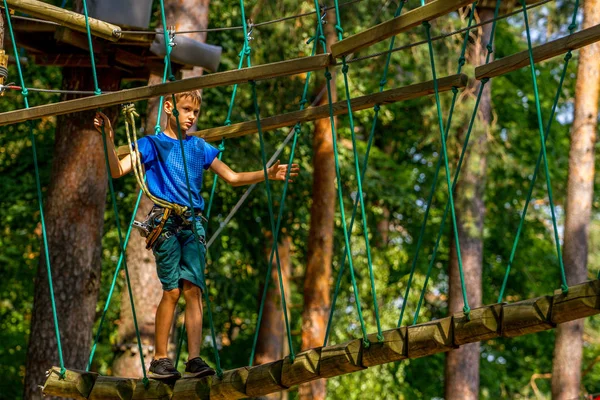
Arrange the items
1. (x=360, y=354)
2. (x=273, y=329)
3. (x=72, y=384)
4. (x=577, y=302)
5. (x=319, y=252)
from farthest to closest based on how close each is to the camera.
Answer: (x=273, y=329) < (x=319, y=252) < (x=72, y=384) < (x=360, y=354) < (x=577, y=302)

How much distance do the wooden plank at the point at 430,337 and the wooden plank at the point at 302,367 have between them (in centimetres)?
39

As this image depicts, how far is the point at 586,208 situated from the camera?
1099 centimetres

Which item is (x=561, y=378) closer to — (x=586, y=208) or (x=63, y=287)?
(x=586, y=208)

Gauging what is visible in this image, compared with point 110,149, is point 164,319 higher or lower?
lower

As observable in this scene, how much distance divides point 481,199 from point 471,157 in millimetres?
504

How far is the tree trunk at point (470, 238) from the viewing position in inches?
476

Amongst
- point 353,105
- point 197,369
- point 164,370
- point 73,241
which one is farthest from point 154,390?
point 73,241

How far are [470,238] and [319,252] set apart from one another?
2.00 meters

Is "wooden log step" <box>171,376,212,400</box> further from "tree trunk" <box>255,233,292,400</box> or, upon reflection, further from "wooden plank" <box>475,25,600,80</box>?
"tree trunk" <box>255,233,292,400</box>

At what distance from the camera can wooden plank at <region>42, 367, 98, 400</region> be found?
4.62m

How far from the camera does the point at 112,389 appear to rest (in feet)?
15.0

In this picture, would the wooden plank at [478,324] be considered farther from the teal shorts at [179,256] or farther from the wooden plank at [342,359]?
the teal shorts at [179,256]

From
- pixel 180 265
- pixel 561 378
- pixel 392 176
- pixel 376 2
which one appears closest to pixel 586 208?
pixel 561 378

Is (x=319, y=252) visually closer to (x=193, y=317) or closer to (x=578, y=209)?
(x=578, y=209)
